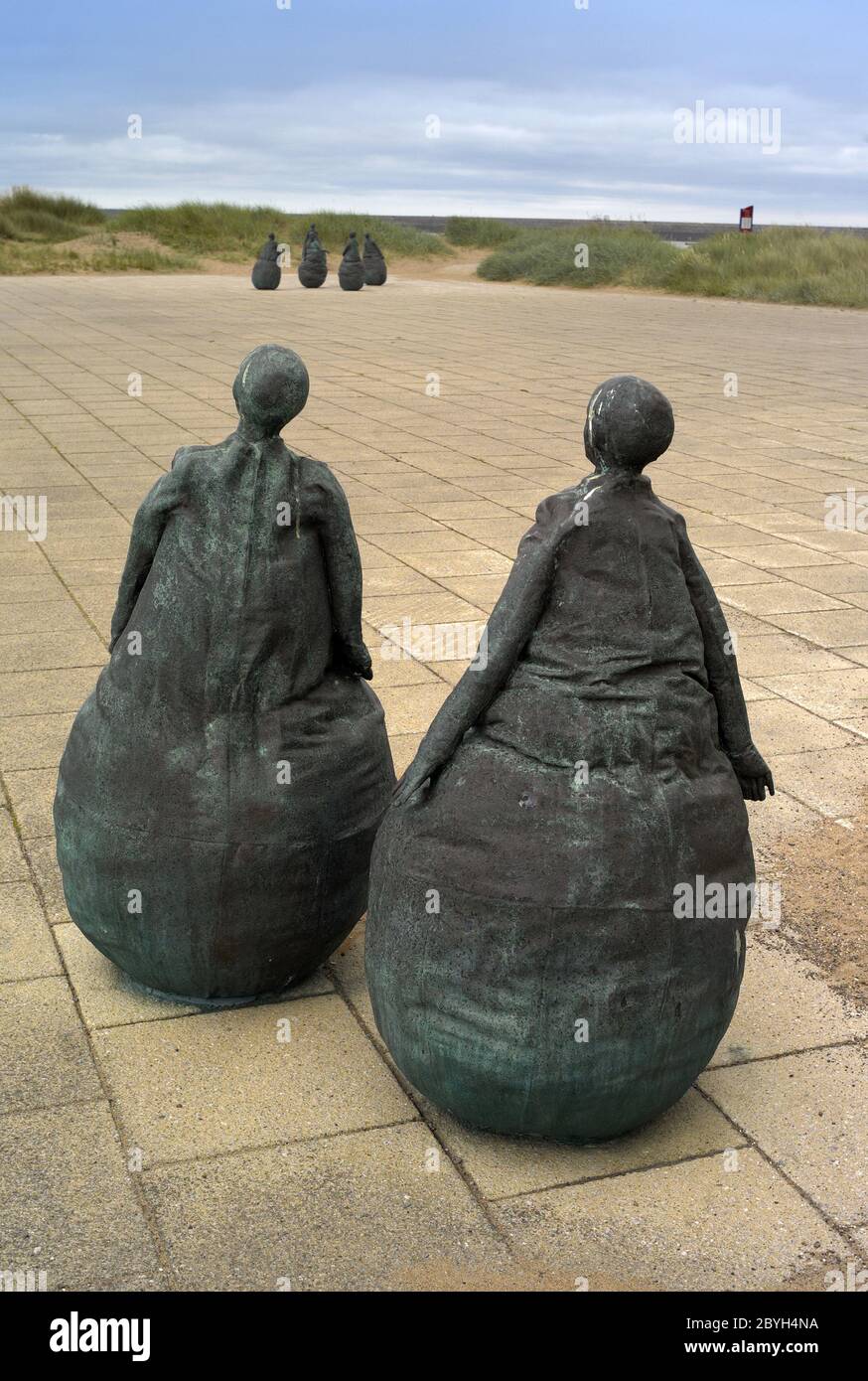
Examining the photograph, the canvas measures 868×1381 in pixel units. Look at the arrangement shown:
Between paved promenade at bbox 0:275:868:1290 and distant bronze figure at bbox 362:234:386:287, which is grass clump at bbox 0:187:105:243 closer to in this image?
distant bronze figure at bbox 362:234:386:287

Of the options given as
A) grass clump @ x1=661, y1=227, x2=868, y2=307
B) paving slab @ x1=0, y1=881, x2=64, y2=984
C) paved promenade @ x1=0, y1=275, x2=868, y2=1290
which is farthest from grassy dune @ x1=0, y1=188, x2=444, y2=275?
paving slab @ x1=0, y1=881, x2=64, y2=984

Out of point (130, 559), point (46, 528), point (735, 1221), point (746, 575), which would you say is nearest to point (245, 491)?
point (130, 559)

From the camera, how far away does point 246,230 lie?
46.8 m

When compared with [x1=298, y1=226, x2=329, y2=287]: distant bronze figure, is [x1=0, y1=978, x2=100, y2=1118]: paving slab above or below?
below

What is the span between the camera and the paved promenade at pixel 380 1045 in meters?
3.48

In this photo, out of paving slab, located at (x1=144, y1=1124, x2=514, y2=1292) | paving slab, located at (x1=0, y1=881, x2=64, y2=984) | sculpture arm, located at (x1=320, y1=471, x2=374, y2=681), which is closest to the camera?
paving slab, located at (x1=144, y1=1124, x2=514, y2=1292)

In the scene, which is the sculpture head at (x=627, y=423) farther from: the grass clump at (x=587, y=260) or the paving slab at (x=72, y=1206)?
the grass clump at (x=587, y=260)

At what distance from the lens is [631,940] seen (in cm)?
353

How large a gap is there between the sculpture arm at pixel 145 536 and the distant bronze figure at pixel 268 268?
2946cm

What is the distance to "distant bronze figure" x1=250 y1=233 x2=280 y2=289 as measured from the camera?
3247 centimetres

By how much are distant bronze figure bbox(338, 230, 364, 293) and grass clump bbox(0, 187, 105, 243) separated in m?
15.6

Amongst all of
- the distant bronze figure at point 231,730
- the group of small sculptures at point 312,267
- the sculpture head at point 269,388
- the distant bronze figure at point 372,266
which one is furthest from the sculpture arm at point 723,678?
the distant bronze figure at point 372,266

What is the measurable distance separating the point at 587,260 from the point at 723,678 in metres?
35.5
